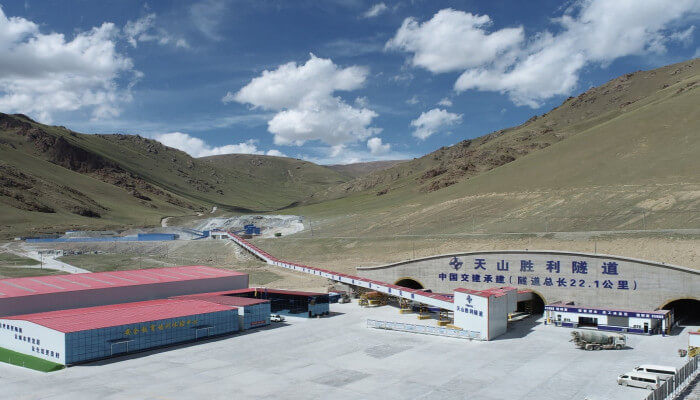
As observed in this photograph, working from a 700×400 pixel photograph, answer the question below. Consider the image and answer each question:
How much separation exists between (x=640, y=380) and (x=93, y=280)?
45661mm

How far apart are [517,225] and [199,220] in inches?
Answer: 4159

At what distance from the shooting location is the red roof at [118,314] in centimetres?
3647

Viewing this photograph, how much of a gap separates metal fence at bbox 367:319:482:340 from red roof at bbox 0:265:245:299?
2012 cm

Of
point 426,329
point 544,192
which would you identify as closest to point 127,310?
point 426,329

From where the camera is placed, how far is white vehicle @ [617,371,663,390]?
28422 millimetres

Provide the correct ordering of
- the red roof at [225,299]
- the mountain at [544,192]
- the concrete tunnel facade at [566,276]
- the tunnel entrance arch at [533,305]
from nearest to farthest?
the concrete tunnel facade at [566,276] → the red roof at [225,299] → the tunnel entrance arch at [533,305] → the mountain at [544,192]

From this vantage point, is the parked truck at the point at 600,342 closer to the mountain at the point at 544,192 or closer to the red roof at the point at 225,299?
the red roof at the point at 225,299

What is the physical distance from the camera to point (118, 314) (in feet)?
134

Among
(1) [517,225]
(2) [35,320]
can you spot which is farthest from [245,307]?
(1) [517,225]

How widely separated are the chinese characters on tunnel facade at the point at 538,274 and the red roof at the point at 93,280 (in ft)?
80.6

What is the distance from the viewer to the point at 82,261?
94.7 m

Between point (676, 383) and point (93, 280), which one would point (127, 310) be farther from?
point (676, 383)

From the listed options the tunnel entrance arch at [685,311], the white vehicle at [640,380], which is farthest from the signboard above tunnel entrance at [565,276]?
the white vehicle at [640,380]

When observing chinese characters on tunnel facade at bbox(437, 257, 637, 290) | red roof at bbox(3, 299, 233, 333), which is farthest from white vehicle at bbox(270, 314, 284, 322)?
chinese characters on tunnel facade at bbox(437, 257, 637, 290)
